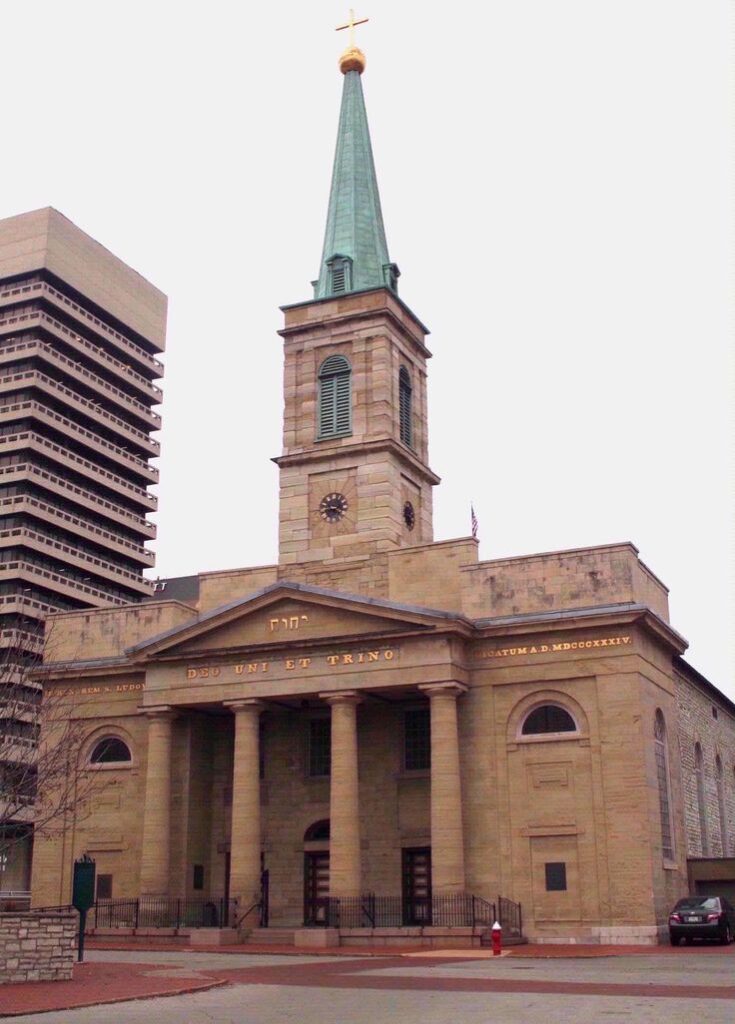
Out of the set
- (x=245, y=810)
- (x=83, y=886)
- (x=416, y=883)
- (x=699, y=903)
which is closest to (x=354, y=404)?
(x=245, y=810)

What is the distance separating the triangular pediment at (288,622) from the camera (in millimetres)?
40812

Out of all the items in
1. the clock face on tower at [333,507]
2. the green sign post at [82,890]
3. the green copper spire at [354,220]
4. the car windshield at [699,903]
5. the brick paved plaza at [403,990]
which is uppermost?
the green copper spire at [354,220]

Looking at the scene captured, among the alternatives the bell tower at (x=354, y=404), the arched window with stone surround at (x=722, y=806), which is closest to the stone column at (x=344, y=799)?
the bell tower at (x=354, y=404)

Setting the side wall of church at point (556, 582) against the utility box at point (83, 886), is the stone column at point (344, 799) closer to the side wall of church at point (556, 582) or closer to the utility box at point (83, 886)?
the side wall of church at point (556, 582)

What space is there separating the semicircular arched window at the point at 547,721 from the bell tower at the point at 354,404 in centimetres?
971

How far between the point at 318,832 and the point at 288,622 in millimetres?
7941

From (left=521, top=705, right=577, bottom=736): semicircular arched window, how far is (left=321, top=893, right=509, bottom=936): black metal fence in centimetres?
558

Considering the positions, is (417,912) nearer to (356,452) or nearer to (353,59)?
(356,452)

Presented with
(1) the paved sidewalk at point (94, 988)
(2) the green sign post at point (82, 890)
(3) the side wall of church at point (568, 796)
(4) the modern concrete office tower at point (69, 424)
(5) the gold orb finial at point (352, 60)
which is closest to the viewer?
A: (1) the paved sidewalk at point (94, 988)

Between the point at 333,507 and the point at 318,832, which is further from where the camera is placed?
the point at 333,507

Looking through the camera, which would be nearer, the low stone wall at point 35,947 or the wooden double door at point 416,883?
the low stone wall at point 35,947

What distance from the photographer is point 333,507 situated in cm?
4909

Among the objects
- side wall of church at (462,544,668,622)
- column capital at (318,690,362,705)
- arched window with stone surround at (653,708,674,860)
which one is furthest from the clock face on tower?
arched window with stone surround at (653,708,674,860)

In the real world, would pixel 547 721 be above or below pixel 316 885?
above
